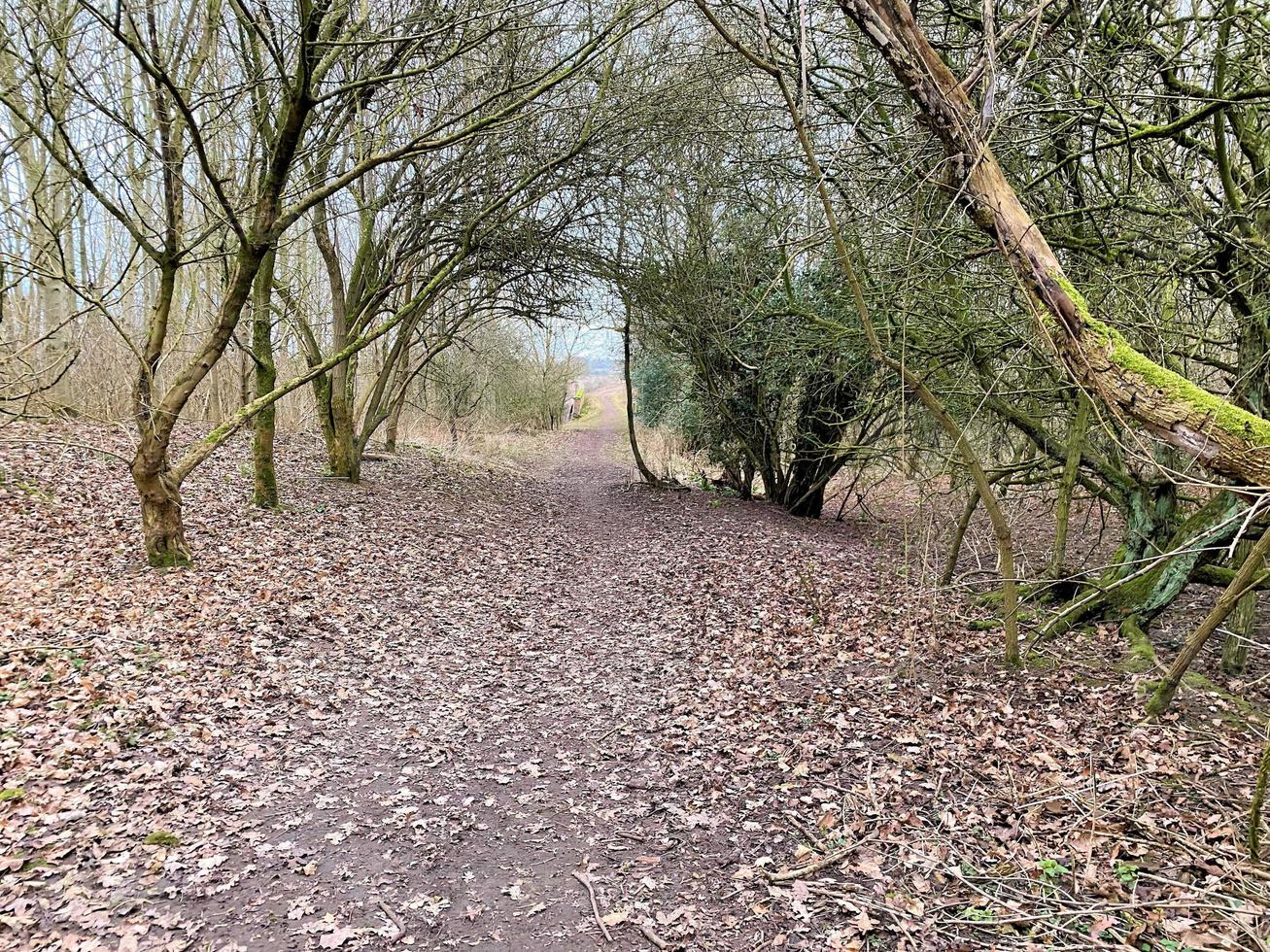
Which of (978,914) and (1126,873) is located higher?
(1126,873)

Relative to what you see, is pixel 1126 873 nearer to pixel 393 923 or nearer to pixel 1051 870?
pixel 1051 870

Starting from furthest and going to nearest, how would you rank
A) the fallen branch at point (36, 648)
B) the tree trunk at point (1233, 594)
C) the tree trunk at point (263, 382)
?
the tree trunk at point (263, 382), the fallen branch at point (36, 648), the tree trunk at point (1233, 594)

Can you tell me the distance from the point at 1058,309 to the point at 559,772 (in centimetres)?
423

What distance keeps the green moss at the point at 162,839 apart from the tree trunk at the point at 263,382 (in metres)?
7.21

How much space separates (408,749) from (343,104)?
757 cm

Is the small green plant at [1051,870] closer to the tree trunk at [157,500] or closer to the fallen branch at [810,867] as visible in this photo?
the fallen branch at [810,867]

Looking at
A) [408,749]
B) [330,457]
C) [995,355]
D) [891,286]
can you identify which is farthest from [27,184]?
[995,355]

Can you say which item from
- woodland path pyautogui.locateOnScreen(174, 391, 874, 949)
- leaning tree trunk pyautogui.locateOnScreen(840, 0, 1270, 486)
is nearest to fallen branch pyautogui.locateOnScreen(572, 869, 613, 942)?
woodland path pyautogui.locateOnScreen(174, 391, 874, 949)

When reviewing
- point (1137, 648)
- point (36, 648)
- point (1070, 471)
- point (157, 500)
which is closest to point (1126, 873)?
point (1137, 648)

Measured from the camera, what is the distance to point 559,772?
490cm

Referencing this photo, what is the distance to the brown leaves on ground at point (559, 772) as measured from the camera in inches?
132

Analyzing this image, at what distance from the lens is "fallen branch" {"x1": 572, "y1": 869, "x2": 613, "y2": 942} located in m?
3.39

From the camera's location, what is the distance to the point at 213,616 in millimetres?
6543

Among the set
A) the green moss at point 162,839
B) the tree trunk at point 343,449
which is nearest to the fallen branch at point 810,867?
the green moss at point 162,839
